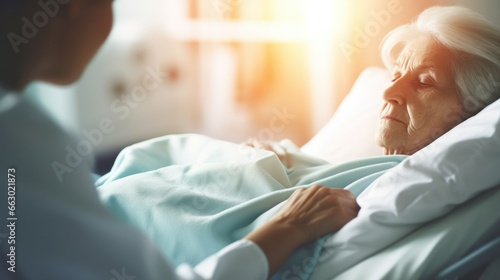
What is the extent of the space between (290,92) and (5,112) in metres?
1.83

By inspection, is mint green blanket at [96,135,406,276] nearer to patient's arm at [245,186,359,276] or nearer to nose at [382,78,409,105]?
patient's arm at [245,186,359,276]

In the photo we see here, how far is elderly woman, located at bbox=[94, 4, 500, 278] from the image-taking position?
3.25ft

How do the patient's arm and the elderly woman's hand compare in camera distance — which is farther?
the elderly woman's hand

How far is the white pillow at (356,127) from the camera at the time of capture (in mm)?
1522

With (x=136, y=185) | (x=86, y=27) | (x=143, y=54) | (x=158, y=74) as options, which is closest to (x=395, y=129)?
(x=136, y=185)

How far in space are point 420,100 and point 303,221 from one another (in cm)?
49

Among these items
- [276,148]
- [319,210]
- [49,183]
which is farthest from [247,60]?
[49,183]

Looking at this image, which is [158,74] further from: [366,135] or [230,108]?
[366,135]

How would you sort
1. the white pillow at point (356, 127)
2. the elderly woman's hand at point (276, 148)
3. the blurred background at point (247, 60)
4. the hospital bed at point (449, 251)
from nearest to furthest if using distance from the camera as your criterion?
the hospital bed at point (449, 251)
the elderly woman's hand at point (276, 148)
the white pillow at point (356, 127)
the blurred background at point (247, 60)

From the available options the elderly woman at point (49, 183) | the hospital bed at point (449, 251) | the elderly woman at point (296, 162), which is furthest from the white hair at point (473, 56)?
the elderly woman at point (49, 183)

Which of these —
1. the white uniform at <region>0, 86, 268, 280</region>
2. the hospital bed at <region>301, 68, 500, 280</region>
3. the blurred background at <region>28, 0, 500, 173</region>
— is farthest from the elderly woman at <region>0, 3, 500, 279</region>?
the blurred background at <region>28, 0, 500, 173</region>

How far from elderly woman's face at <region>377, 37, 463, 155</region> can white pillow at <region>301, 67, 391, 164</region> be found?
23cm

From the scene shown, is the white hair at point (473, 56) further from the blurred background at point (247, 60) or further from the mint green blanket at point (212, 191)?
the blurred background at point (247, 60)

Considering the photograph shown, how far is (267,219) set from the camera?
0.96 m
